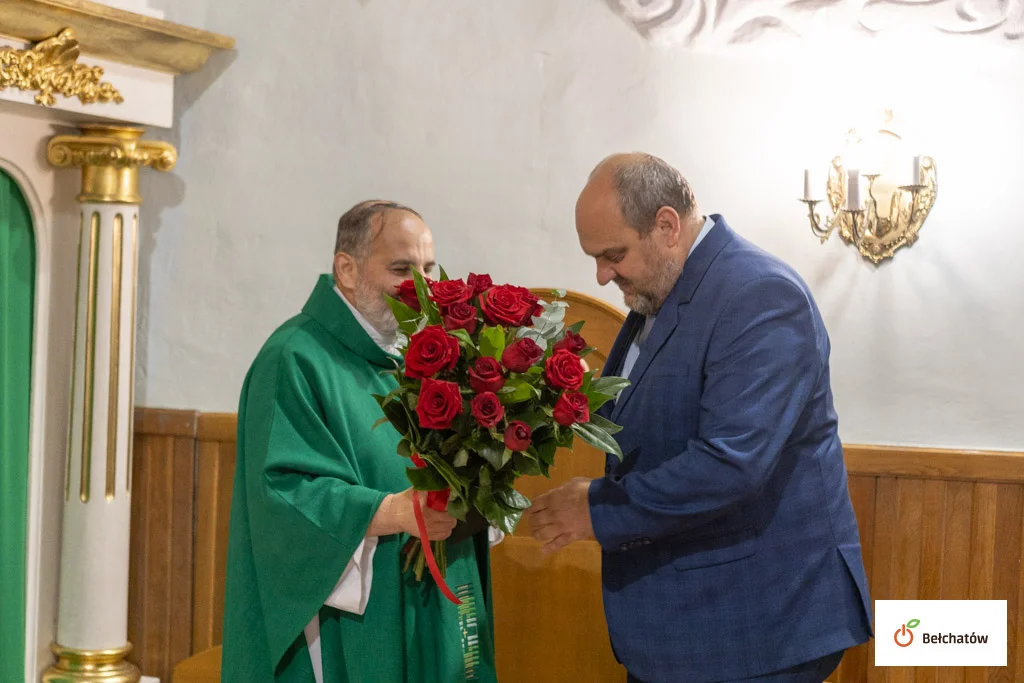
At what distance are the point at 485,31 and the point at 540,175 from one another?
1.97 ft

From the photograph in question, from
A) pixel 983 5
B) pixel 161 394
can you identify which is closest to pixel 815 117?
pixel 983 5

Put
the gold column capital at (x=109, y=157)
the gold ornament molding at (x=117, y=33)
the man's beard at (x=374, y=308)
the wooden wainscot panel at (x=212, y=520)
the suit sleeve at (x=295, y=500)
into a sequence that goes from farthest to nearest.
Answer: the wooden wainscot panel at (x=212, y=520), the gold column capital at (x=109, y=157), the gold ornament molding at (x=117, y=33), the man's beard at (x=374, y=308), the suit sleeve at (x=295, y=500)

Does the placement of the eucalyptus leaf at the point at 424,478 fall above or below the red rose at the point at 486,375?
below

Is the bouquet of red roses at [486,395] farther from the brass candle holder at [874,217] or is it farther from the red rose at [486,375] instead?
the brass candle holder at [874,217]

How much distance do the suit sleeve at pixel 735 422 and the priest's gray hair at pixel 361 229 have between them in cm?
87

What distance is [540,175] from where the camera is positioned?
13.8ft

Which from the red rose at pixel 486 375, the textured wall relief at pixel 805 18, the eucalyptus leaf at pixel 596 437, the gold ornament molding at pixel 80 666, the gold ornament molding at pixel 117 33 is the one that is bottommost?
the gold ornament molding at pixel 80 666

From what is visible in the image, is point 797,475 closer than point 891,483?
Yes

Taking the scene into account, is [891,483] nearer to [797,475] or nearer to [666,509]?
[797,475]

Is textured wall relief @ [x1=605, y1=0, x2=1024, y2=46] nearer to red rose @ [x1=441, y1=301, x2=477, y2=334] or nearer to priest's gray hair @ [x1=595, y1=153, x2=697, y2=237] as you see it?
priest's gray hair @ [x1=595, y1=153, x2=697, y2=237]

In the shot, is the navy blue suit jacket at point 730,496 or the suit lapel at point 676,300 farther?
the suit lapel at point 676,300

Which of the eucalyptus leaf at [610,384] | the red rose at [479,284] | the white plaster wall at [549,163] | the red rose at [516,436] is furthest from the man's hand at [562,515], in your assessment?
the white plaster wall at [549,163]

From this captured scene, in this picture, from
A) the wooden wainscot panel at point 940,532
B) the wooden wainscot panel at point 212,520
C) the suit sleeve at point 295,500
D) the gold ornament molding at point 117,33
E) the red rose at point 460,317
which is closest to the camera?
the red rose at point 460,317

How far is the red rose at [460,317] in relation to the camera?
219 centimetres
